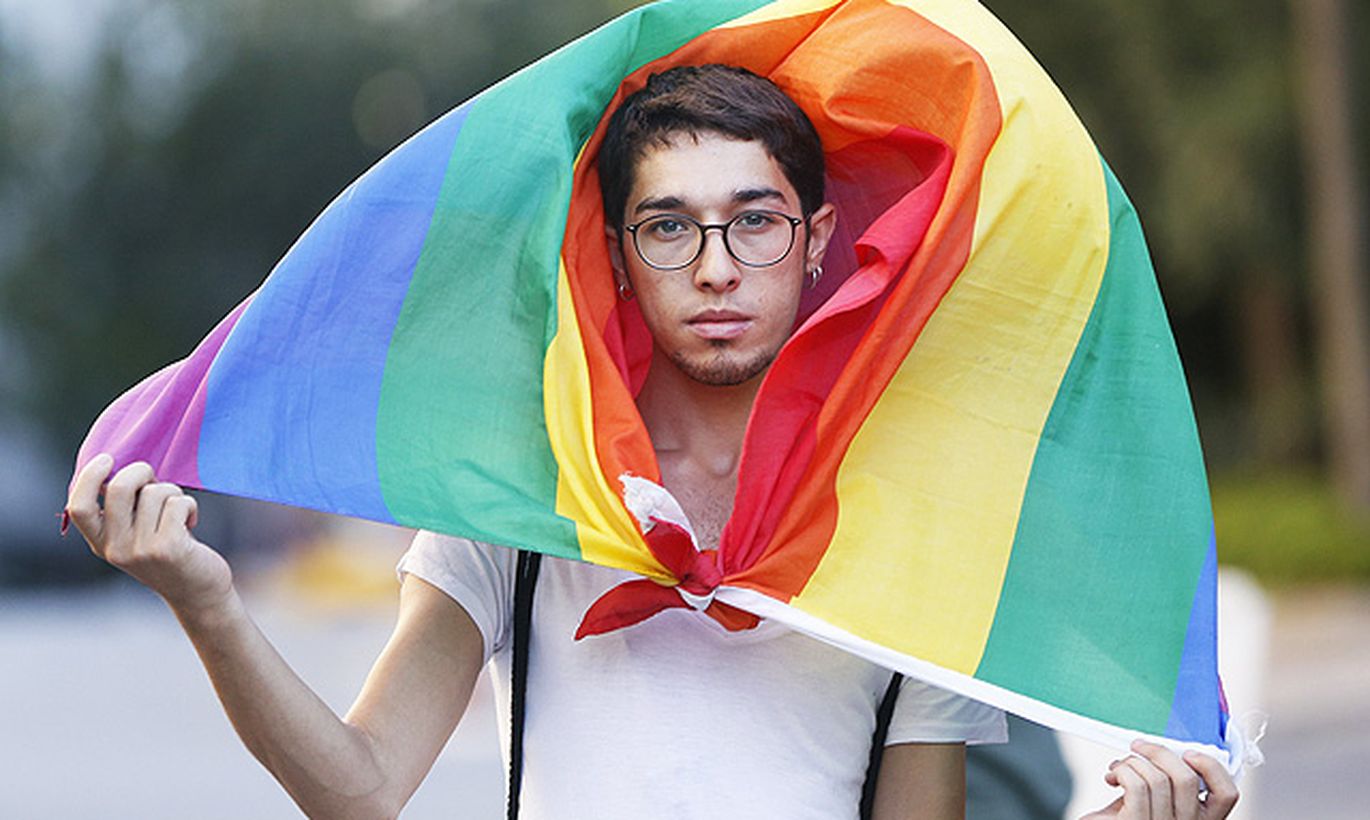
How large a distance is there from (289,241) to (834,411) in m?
29.0

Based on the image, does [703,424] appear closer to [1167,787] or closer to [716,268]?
[716,268]

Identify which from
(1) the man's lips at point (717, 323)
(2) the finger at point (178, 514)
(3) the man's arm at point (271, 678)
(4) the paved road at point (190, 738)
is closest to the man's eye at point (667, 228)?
(1) the man's lips at point (717, 323)

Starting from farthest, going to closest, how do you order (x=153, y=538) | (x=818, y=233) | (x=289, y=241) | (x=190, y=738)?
1. (x=289, y=241)
2. (x=190, y=738)
3. (x=818, y=233)
4. (x=153, y=538)

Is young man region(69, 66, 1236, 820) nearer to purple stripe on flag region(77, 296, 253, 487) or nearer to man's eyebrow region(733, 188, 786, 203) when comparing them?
man's eyebrow region(733, 188, 786, 203)

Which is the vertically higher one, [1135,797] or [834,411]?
[834,411]

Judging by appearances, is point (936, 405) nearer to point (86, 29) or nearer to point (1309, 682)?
point (1309, 682)

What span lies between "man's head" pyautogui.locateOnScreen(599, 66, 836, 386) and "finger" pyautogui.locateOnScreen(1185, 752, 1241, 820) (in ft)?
2.38

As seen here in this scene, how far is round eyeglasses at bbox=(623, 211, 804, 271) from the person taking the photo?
2.51 metres

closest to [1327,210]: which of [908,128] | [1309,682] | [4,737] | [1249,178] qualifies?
[1249,178]

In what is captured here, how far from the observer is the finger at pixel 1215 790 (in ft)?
7.68

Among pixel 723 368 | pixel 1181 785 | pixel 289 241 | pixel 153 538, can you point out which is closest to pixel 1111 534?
pixel 1181 785

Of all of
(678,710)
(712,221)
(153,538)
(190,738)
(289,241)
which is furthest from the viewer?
(289,241)

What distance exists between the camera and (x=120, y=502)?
2236 millimetres

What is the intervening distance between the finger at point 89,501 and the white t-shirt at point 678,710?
0.42 metres
